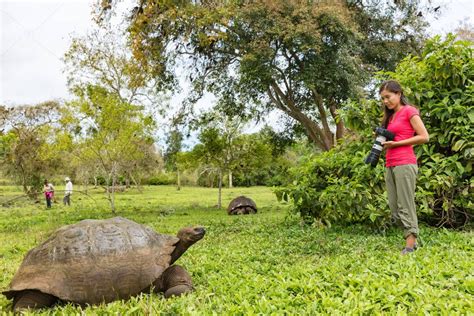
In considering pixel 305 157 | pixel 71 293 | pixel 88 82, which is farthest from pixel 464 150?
pixel 88 82

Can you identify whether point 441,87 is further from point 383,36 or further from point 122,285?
point 383,36

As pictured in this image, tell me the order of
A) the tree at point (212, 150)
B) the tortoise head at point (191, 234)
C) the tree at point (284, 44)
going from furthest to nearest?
the tree at point (212, 150), the tree at point (284, 44), the tortoise head at point (191, 234)

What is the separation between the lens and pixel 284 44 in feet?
42.2

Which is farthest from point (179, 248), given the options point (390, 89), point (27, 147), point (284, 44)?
point (27, 147)

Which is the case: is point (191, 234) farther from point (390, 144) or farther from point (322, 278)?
point (390, 144)

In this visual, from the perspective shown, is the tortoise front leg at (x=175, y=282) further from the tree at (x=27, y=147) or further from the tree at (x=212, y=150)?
the tree at (x=27, y=147)

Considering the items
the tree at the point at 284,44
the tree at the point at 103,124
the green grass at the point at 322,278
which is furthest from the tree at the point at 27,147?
the green grass at the point at 322,278

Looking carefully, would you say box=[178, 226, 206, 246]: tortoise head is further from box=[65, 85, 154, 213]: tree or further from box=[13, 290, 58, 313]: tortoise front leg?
box=[65, 85, 154, 213]: tree

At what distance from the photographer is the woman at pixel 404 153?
16.4 feet

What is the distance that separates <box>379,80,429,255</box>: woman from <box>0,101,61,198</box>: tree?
2189 centimetres

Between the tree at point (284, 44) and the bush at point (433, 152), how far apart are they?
13.6 feet

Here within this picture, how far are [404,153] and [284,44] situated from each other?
8.59 m

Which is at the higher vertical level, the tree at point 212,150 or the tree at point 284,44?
the tree at point 284,44

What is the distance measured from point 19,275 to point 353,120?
6.10 meters
